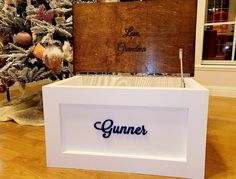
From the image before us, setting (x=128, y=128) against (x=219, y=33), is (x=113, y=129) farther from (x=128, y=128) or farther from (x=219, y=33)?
(x=219, y=33)

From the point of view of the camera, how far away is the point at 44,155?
3.14ft

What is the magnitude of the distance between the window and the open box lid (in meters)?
1.50

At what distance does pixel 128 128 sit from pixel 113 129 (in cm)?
5

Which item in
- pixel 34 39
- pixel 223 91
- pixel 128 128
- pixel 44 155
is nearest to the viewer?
pixel 128 128

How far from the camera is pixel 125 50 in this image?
3.58 ft

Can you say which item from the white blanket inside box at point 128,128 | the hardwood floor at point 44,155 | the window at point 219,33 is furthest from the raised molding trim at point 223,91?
the white blanket inside box at point 128,128

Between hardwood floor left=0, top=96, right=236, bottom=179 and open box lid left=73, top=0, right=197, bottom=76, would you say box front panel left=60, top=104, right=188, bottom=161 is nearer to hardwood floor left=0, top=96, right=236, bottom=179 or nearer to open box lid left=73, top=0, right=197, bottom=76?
hardwood floor left=0, top=96, right=236, bottom=179

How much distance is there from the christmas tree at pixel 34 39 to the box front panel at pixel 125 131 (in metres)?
0.62

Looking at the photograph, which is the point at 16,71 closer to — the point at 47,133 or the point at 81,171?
the point at 47,133

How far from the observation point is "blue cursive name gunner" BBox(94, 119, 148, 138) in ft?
2.59

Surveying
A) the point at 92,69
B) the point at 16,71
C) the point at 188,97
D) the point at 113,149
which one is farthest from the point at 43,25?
the point at 188,97

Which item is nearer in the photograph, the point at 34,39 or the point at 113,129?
the point at 113,129

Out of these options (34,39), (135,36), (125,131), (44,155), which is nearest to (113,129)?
(125,131)

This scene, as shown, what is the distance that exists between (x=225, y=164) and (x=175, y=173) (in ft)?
0.79
